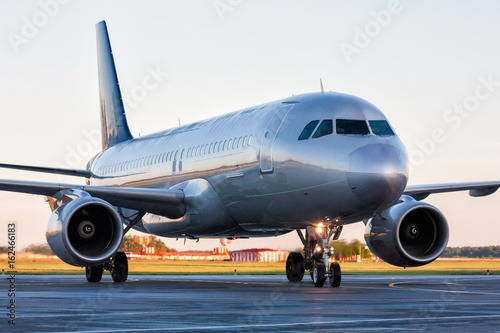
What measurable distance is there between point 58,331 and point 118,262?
15.0 meters

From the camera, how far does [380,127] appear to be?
1817 centimetres

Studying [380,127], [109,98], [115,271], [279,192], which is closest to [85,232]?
[115,271]

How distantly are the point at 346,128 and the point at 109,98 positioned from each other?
56.1 ft

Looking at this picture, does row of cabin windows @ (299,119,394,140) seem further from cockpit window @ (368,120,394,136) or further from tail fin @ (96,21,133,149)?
tail fin @ (96,21,133,149)

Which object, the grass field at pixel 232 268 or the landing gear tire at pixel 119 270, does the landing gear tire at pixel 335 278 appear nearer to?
the landing gear tire at pixel 119 270

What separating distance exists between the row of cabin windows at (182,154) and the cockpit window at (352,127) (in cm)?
256

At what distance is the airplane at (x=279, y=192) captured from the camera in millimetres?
17312

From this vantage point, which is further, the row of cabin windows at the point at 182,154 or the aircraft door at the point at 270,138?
the row of cabin windows at the point at 182,154

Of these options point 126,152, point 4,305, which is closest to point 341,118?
point 4,305

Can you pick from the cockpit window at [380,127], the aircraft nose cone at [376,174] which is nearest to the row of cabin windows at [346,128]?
the cockpit window at [380,127]

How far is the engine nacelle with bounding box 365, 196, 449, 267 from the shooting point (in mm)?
20219

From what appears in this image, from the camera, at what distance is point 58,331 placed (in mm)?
9008

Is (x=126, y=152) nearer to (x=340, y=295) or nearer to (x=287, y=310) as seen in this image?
(x=340, y=295)

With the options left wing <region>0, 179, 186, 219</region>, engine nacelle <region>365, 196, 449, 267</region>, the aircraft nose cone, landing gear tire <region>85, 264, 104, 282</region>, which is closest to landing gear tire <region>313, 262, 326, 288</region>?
the aircraft nose cone
